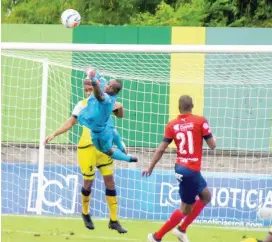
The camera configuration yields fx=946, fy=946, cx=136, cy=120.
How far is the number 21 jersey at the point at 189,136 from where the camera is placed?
9.56 meters

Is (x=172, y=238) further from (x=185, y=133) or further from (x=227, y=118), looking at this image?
(x=227, y=118)

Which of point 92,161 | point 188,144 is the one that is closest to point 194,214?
point 188,144

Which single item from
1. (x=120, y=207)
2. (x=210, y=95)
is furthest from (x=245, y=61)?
(x=120, y=207)

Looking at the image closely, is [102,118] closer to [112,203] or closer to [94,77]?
[94,77]

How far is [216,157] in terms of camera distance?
14602 mm

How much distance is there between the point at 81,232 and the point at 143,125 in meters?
4.30

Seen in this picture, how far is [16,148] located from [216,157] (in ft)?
10.4

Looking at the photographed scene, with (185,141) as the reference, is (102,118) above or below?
above

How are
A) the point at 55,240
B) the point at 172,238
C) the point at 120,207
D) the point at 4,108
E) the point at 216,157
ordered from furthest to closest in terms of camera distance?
the point at 4,108 < the point at 216,157 < the point at 120,207 < the point at 172,238 < the point at 55,240

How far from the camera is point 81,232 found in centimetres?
1127

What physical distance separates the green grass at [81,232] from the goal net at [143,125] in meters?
0.82

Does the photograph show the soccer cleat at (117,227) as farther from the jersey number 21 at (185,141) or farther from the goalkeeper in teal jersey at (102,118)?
the jersey number 21 at (185,141)

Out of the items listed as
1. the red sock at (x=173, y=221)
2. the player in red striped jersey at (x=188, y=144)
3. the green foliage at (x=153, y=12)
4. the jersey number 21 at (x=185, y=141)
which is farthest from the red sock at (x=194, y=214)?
the green foliage at (x=153, y=12)

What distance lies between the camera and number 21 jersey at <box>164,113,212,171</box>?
31.4 ft
